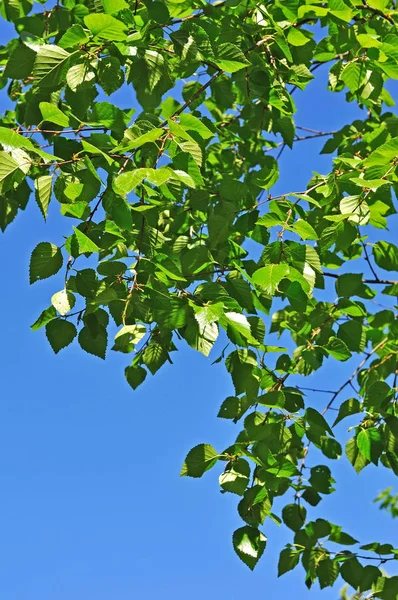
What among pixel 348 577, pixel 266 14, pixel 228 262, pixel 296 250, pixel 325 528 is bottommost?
pixel 348 577

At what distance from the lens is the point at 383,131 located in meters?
2.78

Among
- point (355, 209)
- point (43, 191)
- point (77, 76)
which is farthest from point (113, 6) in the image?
point (355, 209)

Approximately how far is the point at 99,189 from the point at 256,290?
597 mm

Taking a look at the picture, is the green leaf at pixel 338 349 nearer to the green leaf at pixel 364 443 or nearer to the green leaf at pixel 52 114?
the green leaf at pixel 364 443

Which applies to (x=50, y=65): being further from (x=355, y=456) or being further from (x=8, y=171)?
(x=355, y=456)

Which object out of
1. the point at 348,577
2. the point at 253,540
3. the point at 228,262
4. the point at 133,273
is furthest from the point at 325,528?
the point at 133,273

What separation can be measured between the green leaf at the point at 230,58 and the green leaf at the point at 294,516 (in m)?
1.94

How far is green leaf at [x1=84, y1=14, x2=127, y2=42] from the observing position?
6.39 feet

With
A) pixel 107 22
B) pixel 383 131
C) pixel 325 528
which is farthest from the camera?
pixel 325 528

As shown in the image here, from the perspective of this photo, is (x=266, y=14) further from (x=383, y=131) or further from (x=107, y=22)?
(x=107, y=22)

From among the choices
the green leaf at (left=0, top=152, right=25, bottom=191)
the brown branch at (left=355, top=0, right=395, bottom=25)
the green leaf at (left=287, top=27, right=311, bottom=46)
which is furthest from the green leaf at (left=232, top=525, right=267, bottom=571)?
the brown branch at (left=355, top=0, right=395, bottom=25)

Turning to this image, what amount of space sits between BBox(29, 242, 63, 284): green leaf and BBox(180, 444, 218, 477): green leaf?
790 millimetres

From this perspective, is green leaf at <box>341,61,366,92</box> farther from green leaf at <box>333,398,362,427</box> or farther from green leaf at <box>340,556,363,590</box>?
green leaf at <box>340,556,363,590</box>

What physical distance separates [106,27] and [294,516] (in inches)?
86.6
